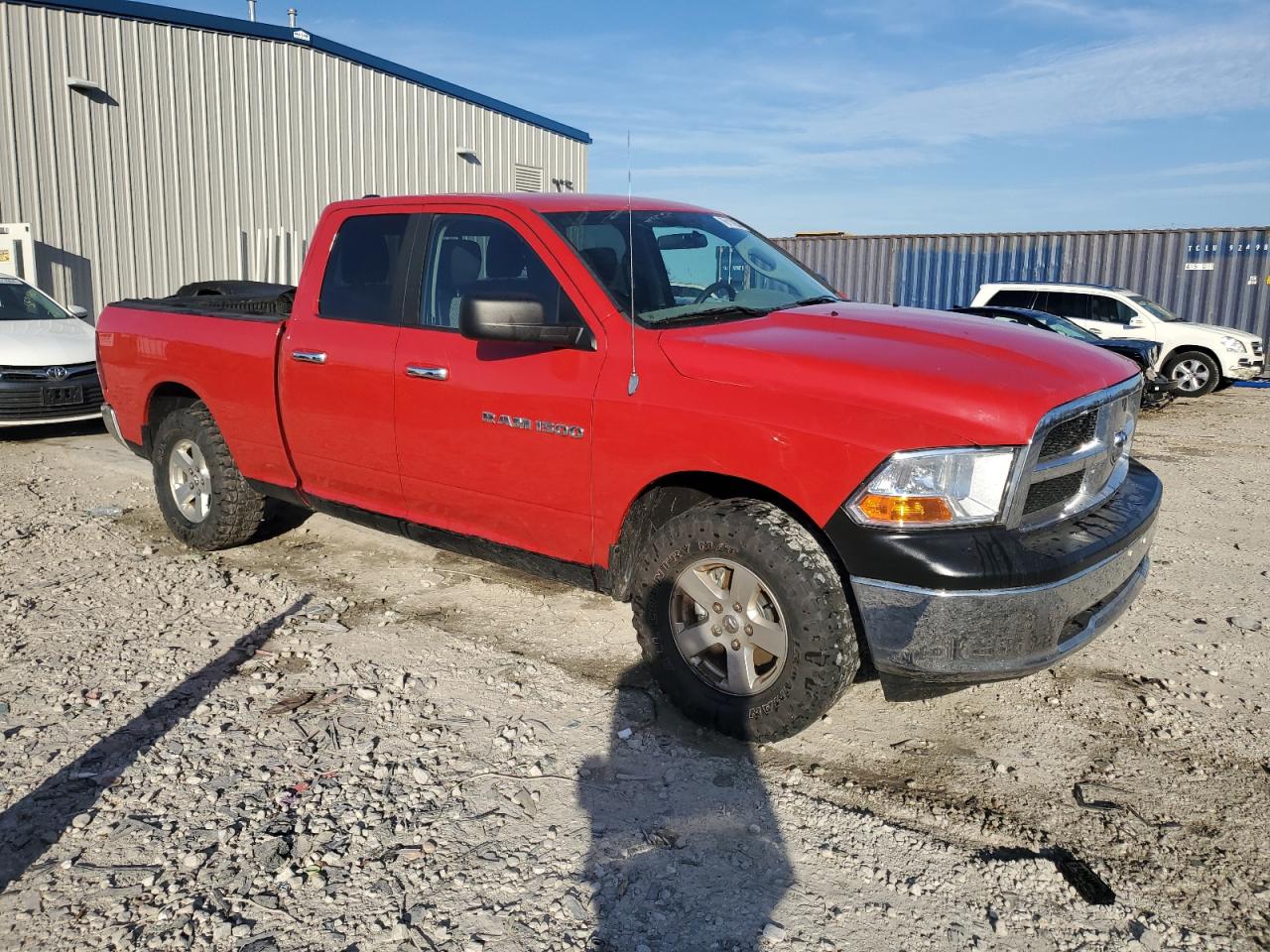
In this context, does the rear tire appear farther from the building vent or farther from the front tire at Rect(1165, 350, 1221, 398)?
the building vent

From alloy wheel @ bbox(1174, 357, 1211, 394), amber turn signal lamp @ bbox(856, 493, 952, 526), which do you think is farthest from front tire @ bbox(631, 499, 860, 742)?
alloy wheel @ bbox(1174, 357, 1211, 394)

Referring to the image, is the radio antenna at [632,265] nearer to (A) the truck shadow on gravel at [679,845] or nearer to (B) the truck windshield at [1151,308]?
(A) the truck shadow on gravel at [679,845]

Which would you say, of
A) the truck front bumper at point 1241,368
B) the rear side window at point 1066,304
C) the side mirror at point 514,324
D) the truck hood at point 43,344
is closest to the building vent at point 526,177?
the rear side window at point 1066,304

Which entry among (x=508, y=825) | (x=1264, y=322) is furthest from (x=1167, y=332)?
(x=508, y=825)

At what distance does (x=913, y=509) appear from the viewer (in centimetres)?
298

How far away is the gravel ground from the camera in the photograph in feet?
8.45

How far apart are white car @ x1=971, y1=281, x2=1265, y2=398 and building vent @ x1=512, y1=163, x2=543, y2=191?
962 cm

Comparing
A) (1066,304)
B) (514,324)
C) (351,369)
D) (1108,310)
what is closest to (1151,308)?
(1108,310)

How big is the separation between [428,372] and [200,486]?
7.21 ft

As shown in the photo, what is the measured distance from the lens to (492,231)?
4.24 metres

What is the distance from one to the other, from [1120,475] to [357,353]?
3.20m

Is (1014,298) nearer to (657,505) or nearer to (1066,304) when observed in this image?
(1066,304)

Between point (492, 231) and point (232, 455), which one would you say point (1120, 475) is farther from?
point (232, 455)

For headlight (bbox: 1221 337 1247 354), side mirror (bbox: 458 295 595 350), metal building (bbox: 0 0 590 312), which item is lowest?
headlight (bbox: 1221 337 1247 354)
